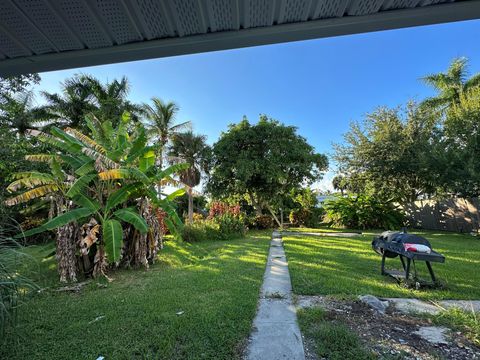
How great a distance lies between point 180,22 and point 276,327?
337 cm

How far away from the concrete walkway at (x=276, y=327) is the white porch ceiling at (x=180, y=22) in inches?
115

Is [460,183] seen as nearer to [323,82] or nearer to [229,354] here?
A: [323,82]

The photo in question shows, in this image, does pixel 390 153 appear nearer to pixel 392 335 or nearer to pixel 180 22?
pixel 392 335

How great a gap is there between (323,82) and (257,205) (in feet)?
30.6

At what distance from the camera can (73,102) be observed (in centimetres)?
1945

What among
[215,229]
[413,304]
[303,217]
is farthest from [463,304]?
[303,217]

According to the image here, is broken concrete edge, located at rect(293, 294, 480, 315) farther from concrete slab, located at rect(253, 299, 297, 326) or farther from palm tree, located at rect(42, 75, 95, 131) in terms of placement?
palm tree, located at rect(42, 75, 95, 131)

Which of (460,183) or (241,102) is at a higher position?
(241,102)

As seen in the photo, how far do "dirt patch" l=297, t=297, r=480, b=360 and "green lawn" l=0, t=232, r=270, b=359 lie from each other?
1.01m

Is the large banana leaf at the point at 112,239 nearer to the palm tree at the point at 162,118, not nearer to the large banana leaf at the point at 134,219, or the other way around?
the large banana leaf at the point at 134,219

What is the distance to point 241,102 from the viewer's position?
16.4 m

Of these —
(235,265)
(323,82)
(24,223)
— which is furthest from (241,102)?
(24,223)

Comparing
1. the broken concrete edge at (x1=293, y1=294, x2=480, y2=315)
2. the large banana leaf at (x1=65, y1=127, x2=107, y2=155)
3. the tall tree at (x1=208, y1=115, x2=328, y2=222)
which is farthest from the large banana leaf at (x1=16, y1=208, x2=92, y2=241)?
the tall tree at (x1=208, y1=115, x2=328, y2=222)

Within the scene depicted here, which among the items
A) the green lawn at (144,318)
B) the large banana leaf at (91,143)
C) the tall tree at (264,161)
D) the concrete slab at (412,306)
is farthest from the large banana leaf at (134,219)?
the tall tree at (264,161)
